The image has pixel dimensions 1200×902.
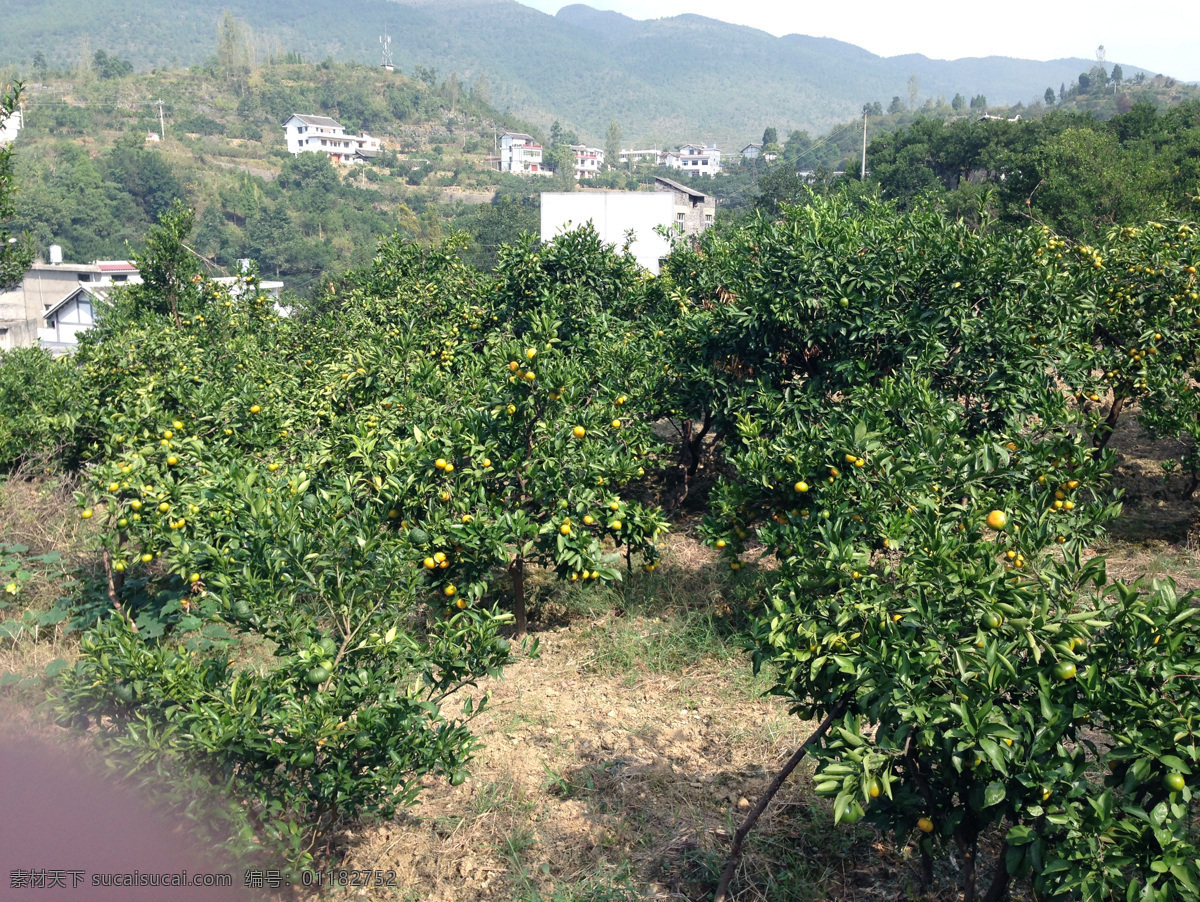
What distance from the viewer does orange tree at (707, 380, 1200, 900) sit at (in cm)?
248

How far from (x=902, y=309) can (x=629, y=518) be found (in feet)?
9.14

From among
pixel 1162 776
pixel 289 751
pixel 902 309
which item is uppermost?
pixel 902 309

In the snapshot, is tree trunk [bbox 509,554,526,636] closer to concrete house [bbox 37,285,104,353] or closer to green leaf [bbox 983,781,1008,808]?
green leaf [bbox 983,781,1008,808]

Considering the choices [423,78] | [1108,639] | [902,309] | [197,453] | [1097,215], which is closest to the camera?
[1108,639]

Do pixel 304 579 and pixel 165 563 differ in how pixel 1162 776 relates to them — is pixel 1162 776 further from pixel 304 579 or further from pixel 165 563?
pixel 165 563

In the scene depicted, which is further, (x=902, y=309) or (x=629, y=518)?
(x=902, y=309)

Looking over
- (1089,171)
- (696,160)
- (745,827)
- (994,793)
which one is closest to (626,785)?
(745,827)

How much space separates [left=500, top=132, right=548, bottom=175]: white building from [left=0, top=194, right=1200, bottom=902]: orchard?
119m

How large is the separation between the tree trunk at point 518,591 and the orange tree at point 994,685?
2762 millimetres

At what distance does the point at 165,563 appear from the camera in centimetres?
700

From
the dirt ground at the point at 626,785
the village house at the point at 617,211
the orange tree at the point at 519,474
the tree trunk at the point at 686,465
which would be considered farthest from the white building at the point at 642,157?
the dirt ground at the point at 626,785

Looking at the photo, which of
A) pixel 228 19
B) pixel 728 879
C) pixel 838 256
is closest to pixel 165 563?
pixel 728 879

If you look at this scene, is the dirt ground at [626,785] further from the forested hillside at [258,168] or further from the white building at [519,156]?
the white building at [519,156]

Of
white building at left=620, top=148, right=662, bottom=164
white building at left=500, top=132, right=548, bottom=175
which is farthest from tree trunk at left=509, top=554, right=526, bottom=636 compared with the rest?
white building at left=620, top=148, right=662, bottom=164
